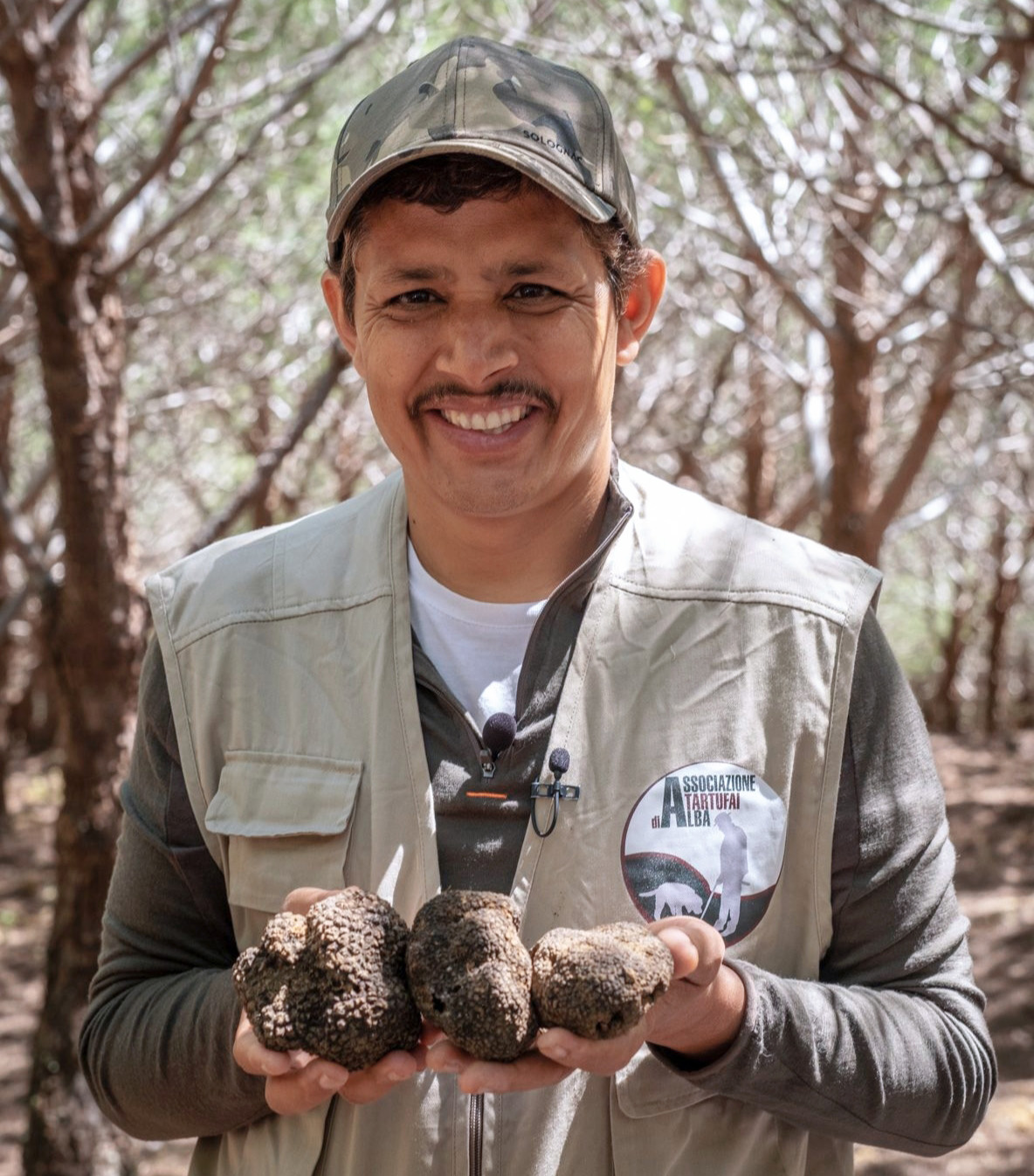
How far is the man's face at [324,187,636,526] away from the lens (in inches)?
78.4

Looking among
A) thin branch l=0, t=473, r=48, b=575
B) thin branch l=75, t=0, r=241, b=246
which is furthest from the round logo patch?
thin branch l=0, t=473, r=48, b=575

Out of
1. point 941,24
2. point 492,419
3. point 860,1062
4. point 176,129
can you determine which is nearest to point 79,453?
point 176,129

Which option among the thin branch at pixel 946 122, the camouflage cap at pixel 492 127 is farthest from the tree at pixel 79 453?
the camouflage cap at pixel 492 127

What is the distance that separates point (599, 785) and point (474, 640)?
1.07 ft

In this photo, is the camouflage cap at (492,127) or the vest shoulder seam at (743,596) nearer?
the camouflage cap at (492,127)

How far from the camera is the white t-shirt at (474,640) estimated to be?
6.99ft

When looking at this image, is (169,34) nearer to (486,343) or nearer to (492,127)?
(492,127)

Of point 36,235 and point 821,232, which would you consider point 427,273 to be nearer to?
point 36,235

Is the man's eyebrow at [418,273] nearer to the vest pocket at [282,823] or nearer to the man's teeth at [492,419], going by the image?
the man's teeth at [492,419]

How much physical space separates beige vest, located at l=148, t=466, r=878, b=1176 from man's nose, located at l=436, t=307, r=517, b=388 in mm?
363

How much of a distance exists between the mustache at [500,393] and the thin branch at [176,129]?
6.93 ft

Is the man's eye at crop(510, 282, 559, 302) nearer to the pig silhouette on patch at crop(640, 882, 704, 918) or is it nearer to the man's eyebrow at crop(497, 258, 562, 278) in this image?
the man's eyebrow at crop(497, 258, 562, 278)

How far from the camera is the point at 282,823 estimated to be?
2039 millimetres

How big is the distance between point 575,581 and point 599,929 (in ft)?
1.79
